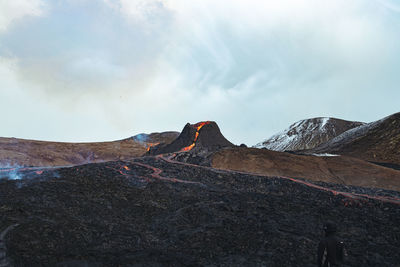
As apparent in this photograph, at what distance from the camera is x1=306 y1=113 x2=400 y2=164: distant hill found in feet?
126

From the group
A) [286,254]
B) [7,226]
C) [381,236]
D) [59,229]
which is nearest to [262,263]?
[286,254]

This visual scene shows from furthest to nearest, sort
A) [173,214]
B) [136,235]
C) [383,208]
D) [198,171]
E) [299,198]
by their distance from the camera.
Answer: [198,171], [299,198], [383,208], [173,214], [136,235]

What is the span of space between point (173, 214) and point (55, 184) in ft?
19.7

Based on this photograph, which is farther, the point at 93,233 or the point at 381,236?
the point at 381,236

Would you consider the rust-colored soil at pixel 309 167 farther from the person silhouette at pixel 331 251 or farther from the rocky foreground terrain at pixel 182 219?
the person silhouette at pixel 331 251

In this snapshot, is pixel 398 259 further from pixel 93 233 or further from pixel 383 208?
pixel 93 233

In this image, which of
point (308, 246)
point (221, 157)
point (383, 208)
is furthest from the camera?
point (221, 157)

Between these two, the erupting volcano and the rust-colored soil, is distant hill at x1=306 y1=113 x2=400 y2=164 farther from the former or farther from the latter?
the erupting volcano

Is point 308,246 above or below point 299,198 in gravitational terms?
below

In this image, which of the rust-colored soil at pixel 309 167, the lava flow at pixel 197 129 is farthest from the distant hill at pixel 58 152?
the rust-colored soil at pixel 309 167

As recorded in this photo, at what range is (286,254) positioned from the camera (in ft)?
29.1

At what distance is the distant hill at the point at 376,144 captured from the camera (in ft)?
126

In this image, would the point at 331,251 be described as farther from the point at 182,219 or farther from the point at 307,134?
the point at 307,134

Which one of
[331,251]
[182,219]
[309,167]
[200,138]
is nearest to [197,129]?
[200,138]
